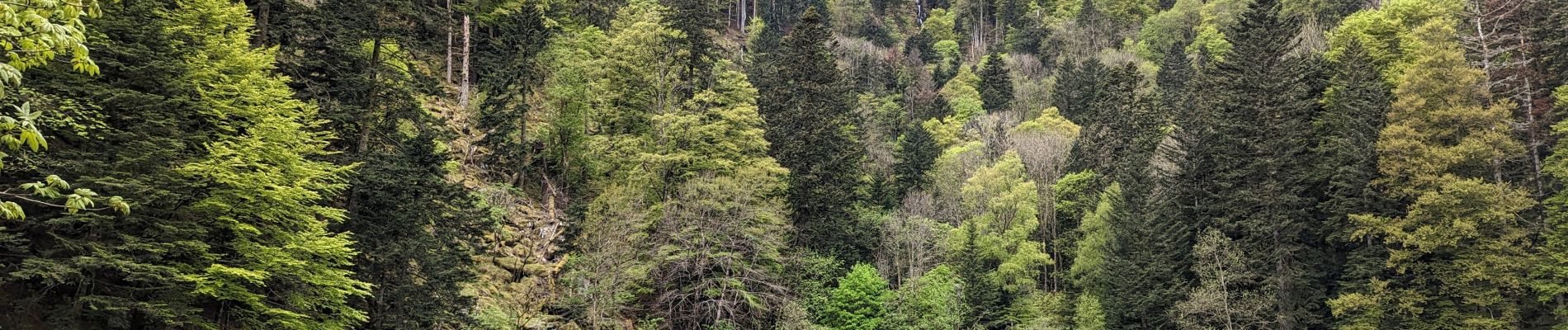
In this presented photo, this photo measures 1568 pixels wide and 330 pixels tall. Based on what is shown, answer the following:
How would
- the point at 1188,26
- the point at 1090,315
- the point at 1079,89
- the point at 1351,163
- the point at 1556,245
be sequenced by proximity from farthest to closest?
the point at 1188,26
the point at 1079,89
the point at 1090,315
the point at 1351,163
the point at 1556,245

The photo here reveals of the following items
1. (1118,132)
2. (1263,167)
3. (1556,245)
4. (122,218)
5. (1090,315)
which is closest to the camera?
(122,218)

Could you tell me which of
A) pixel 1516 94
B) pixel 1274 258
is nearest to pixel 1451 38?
pixel 1516 94

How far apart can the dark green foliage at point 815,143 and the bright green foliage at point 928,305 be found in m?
2.92

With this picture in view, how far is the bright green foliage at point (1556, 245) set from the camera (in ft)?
74.5

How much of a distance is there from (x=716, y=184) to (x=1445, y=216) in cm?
2161

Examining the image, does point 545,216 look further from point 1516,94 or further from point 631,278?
point 1516,94

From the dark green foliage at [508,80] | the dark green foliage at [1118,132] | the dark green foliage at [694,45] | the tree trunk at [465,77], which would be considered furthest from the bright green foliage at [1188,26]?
the tree trunk at [465,77]

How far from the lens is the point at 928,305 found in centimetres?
3150

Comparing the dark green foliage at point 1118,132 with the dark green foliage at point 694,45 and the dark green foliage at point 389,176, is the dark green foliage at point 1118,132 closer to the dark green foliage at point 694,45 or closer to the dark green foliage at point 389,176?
the dark green foliage at point 694,45

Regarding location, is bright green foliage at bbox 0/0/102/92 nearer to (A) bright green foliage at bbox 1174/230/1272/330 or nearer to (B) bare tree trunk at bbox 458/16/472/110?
(B) bare tree trunk at bbox 458/16/472/110

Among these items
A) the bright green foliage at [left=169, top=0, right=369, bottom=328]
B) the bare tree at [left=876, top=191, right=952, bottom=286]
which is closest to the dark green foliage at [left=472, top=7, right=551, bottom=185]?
the bright green foliage at [left=169, top=0, right=369, bottom=328]

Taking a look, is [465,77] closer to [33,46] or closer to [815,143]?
[815,143]

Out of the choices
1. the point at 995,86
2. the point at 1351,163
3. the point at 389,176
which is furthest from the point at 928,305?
the point at 995,86

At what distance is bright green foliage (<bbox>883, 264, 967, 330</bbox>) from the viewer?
3030 cm
